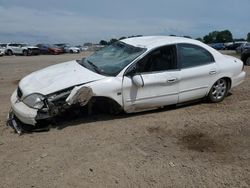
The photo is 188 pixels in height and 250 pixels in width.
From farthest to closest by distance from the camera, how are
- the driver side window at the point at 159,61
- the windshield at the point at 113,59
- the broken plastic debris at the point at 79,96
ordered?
the driver side window at the point at 159,61
the windshield at the point at 113,59
the broken plastic debris at the point at 79,96

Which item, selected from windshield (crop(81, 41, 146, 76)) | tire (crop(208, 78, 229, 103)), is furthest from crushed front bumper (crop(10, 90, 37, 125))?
tire (crop(208, 78, 229, 103))

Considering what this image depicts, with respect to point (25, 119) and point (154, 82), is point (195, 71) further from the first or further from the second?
point (25, 119)

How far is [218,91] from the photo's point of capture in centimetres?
710

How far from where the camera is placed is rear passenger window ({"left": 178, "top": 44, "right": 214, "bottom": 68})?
21.3ft

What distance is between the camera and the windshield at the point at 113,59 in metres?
5.89

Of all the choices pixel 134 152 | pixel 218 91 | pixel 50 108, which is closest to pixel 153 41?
pixel 218 91

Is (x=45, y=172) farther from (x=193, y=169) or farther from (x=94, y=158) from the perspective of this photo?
(x=193, y=169)

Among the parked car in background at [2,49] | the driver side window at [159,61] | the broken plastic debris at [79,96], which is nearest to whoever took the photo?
the broken plastic debris at [79,96]

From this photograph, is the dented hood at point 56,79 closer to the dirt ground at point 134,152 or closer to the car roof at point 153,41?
the dirt ground at point 134,152

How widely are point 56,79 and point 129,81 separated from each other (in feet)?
4.02

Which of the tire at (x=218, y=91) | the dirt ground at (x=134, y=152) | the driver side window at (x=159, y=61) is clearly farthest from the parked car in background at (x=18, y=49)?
the driver side window at (x=159, y=61)

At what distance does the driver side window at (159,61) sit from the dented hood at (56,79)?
82 centimetres

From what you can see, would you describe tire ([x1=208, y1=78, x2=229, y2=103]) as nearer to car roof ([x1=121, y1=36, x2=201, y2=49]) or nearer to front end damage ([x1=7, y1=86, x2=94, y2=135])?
car roof ([x1=121, y1=36, x2=201, y2=49])

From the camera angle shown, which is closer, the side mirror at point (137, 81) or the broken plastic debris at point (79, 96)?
the broken plastic debris at point (79, 96)
